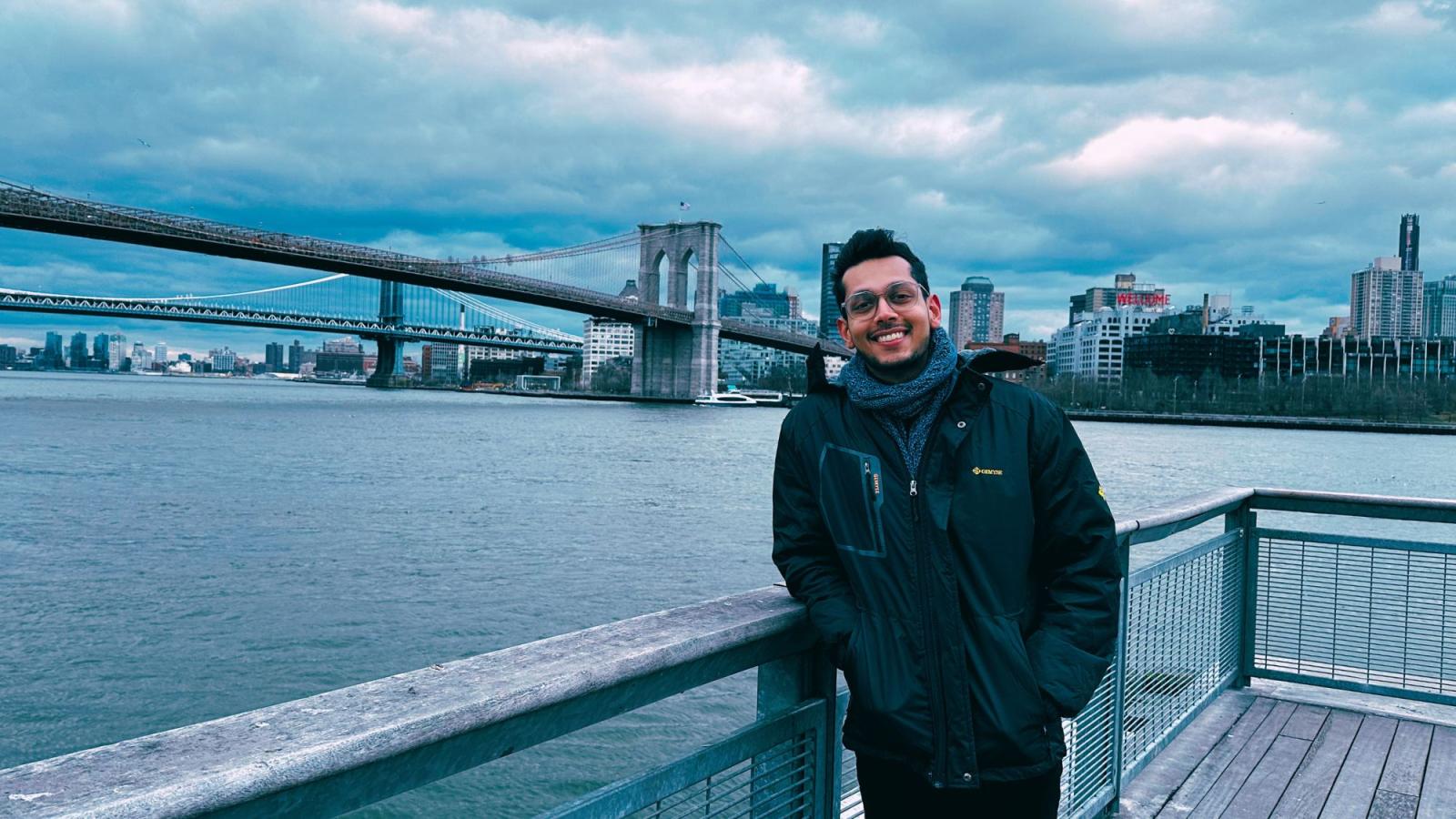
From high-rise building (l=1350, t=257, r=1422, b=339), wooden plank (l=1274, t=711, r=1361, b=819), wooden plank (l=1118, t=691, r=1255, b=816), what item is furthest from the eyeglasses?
high-rise building (l=1350, t=257, r=1422, b=339)

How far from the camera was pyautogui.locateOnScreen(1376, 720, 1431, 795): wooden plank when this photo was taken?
3.00 m

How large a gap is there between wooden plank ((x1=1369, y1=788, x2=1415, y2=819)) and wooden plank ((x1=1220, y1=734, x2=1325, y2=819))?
0.22 m

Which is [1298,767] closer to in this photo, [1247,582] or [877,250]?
[1247,582]

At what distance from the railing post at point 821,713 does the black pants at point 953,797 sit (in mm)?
69

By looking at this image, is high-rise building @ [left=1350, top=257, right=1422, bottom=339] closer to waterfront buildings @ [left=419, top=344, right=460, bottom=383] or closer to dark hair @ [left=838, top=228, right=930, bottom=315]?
waterfront buildings @ [left=419, top=344, right=460, bottom=383]

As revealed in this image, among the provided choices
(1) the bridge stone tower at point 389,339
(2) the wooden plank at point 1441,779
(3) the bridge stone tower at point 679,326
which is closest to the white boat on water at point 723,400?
(3) the bridge stone tower at point 679,326

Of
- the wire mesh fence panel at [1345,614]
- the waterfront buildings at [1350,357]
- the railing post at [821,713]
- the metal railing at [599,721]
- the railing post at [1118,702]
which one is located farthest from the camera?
the waterfront buildings at [1350,357]

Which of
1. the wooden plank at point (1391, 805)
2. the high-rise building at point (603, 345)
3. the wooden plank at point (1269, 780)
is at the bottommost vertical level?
the wooden plank at point (1269, 780)

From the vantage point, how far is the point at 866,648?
1.55 metres

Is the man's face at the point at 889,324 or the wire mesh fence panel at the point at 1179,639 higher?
the man's face at the point at 889,324

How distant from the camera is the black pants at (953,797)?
1.59 metres

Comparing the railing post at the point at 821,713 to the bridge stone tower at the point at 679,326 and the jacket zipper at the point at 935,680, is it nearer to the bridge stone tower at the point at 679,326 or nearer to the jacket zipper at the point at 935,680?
the jacket zipper at the point at 935,680

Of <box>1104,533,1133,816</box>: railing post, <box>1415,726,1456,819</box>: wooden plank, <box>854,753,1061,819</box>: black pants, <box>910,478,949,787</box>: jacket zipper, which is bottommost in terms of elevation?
<box>1415,726,1456,819</box>: wooden plank

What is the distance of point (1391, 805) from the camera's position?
285cm
